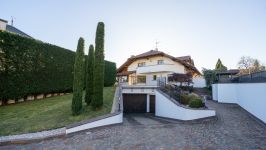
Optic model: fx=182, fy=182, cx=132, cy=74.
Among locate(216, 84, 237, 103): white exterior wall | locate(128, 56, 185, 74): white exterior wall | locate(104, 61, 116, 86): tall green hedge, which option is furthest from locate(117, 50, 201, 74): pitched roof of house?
locate(216, 84, 237, 103): white exterior wall

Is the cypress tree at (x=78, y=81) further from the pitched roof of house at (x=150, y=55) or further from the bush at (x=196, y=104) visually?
the pitched roof of house at (x=150, y=55)

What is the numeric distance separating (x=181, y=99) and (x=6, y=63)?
15.0 metres

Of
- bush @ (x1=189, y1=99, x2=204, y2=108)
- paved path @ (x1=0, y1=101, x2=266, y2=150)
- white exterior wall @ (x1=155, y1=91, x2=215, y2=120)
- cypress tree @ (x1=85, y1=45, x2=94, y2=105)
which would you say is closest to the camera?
paved path @ (x1=0, y1=101, x2=266, y2=150)

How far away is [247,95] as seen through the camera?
15.8m

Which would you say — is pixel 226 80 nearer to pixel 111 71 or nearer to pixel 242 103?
pixel 242 103

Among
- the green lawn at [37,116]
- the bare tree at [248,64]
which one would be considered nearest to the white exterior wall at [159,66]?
the green lawn at [37,116]

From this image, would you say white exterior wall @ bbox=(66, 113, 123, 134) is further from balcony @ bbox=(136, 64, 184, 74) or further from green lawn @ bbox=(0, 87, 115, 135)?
balcony @ bbox=(136, 64, 184, 74)

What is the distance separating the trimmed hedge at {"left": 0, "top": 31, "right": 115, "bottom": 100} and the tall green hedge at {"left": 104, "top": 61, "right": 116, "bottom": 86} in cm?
997

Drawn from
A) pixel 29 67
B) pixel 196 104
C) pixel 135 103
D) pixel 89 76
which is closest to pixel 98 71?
pixel 89 76

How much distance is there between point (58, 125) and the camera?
34.8 ft

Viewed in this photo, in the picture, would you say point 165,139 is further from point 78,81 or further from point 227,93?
point 227,93

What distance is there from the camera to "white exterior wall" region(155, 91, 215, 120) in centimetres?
1419

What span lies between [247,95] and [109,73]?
820 inches

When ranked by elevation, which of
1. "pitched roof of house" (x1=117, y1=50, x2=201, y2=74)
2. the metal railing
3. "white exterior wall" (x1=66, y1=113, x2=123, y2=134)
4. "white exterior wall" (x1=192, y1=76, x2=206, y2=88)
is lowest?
"white exterior wall" (x1=66, y1=113, x2=123, y2=134)
